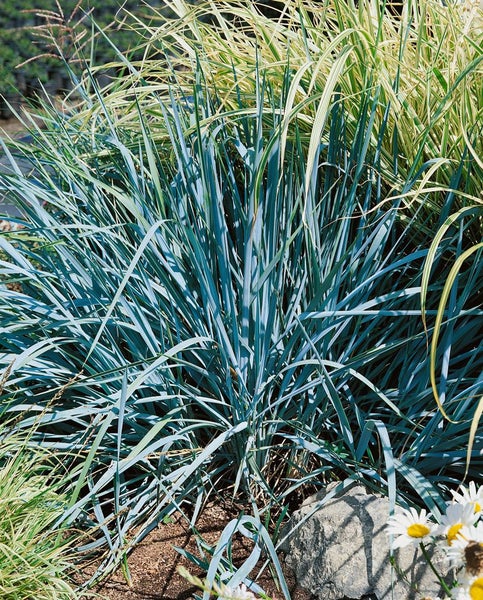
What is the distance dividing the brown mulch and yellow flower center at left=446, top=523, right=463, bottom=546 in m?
0.59

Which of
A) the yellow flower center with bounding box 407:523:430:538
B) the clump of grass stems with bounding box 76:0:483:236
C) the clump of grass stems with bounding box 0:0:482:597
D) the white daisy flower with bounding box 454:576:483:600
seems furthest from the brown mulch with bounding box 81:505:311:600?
the clump of grass stems with bounding box 76:0:483:236

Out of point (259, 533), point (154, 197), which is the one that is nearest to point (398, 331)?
point (259, 533)

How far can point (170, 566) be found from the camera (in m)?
1.93

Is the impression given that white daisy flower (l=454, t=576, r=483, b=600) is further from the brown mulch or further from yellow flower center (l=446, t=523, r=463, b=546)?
the brown mulch

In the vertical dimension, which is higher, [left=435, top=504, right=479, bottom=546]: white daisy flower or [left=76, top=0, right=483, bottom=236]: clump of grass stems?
[left=76, top=0, right=483, bottom=236]: clump of grass stems

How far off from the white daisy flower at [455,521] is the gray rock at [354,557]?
0.34 meters

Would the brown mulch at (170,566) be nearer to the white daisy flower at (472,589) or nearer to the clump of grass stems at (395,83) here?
the white daisy flower at (472,589)

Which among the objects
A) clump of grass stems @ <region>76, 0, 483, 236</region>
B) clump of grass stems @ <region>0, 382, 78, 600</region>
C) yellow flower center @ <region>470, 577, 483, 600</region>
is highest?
clump of grass stems @ <region>76, 0, 483, 236</region>

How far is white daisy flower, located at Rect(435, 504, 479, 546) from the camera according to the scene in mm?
1327

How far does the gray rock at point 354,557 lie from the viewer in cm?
170

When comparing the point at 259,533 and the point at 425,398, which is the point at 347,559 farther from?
the point at 425,398

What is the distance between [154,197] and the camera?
2.34 m

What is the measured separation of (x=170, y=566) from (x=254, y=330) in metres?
0.62

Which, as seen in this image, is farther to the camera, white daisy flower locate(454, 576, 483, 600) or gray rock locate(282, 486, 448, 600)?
gray rock locate(282, 486, 448, 600)
